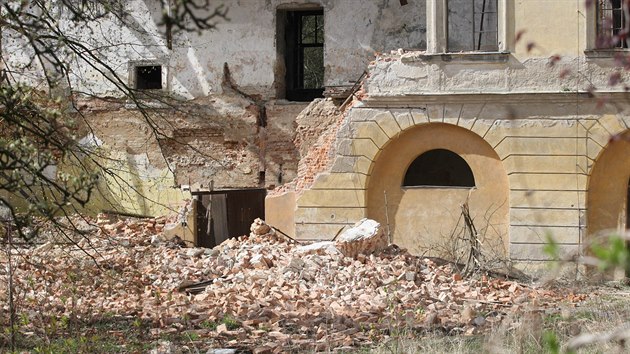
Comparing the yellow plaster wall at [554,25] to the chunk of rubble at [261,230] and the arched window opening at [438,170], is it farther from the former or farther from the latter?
the chunk of rubble at [261,230]

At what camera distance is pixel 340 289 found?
15461 millimetres

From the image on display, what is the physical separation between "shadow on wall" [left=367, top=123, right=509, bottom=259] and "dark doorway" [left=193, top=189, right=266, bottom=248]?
3.18 m

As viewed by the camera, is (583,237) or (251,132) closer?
(583,237)

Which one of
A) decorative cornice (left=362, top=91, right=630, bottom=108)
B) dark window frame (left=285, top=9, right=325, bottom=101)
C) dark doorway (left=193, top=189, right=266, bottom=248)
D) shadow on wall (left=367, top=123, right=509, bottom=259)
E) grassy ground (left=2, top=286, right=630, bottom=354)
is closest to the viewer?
grassy ground (left=2, top=286, right=630, bottom=354)

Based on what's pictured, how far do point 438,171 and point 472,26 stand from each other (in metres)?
3.44

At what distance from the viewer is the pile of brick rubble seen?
1223 centimetres

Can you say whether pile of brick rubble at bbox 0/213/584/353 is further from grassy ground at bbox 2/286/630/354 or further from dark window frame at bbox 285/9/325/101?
dark window frame at bbox 285/9/325/101

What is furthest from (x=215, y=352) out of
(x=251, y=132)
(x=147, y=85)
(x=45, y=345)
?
(x=147, y=85)

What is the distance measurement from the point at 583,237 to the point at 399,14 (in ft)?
24.4

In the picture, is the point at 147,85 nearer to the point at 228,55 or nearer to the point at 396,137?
the point at 228,55

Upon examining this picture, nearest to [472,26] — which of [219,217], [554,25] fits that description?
[554,25]

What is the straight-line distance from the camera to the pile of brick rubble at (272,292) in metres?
12.2

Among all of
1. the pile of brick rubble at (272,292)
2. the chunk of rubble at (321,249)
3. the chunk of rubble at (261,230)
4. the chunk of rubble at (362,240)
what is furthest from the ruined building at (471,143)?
the chunk of rubble at (321,249)

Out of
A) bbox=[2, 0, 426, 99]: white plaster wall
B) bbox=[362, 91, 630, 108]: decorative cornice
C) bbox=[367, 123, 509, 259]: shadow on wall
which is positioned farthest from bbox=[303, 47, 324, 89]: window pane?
bbox=[362, 91, 630, 108]: decorative cornice
